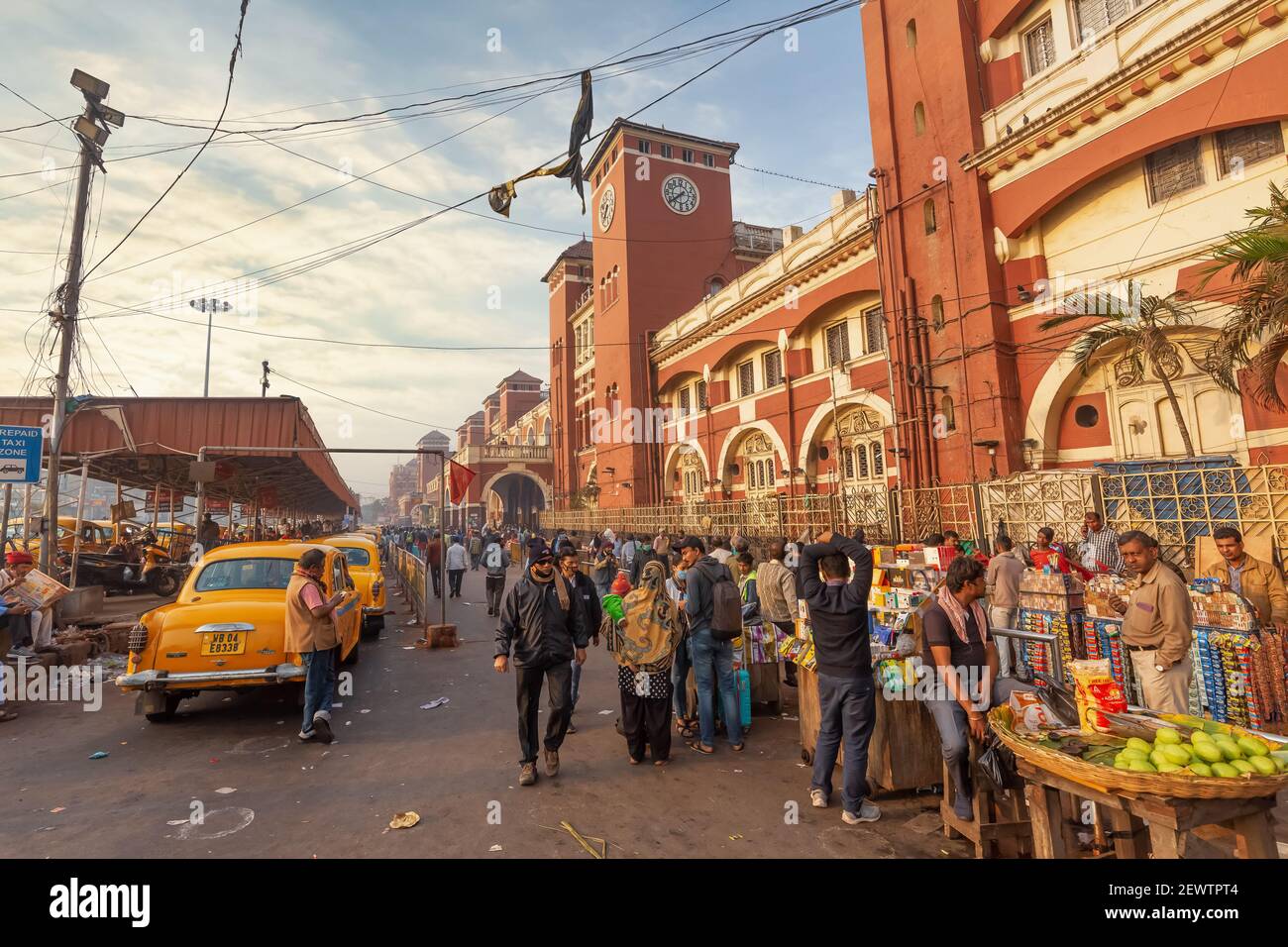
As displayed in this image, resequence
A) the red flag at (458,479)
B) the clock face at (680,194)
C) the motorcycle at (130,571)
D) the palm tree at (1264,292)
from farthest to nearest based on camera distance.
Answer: the clock face at (680,194), the motorcycle at (130,571), the red flag at (458,479), the palm tree at (1264,292)

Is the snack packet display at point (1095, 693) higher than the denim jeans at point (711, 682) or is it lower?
higher

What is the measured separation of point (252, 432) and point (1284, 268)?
19080 mm

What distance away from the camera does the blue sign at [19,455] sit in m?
9.88

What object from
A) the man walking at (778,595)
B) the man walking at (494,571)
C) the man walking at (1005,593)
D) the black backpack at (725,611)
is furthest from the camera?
the man walking at (494,571)

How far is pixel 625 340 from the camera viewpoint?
31766 mm

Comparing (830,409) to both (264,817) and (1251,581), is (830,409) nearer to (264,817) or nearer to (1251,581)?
(1251,581)

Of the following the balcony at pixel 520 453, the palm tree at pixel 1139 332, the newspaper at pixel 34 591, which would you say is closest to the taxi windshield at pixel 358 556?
the newspaper at pixel 34 591

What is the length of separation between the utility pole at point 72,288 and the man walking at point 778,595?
42.3 feet

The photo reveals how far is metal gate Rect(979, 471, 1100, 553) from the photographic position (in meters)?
11.5

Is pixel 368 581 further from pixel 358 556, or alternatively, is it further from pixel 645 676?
pixel 645 676

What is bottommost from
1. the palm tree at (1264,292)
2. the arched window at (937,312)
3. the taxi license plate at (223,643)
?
the taxi license plate at (223,643)

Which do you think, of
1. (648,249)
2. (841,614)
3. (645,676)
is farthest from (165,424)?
(648,249)

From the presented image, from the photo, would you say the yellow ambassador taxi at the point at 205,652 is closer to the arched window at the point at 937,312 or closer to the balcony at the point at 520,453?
the arched window at the point at 937,312
